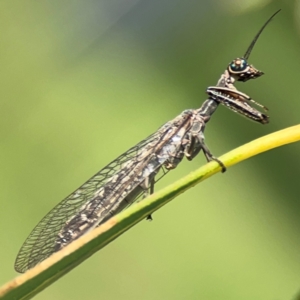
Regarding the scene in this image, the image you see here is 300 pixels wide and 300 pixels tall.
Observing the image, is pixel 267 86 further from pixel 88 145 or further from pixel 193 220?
pixel 88 145

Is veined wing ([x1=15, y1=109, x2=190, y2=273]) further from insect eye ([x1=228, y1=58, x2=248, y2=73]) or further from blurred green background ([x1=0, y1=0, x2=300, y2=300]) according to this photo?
blurred green background ([x1=0, y1=0, x2=300, y2=300])

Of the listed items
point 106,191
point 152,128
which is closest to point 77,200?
point 106,191

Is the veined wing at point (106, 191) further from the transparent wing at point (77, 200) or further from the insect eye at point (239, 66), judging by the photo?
the insect eye at point (239, 66)

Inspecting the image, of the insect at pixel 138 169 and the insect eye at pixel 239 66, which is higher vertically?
the insect eye at pixel 239 66

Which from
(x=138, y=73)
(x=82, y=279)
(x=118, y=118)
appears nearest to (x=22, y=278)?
(x=82, y=279)

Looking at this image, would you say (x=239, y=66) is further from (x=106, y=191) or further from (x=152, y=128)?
(x=152, y=128)

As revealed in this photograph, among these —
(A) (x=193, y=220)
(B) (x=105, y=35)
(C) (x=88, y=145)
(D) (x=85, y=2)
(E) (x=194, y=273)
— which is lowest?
(E) (x=194, y=273)

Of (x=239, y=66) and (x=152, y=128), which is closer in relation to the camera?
(x=239, y=66)

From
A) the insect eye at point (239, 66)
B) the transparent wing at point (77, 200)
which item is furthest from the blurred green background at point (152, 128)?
the insect eye at point (239, 66)
